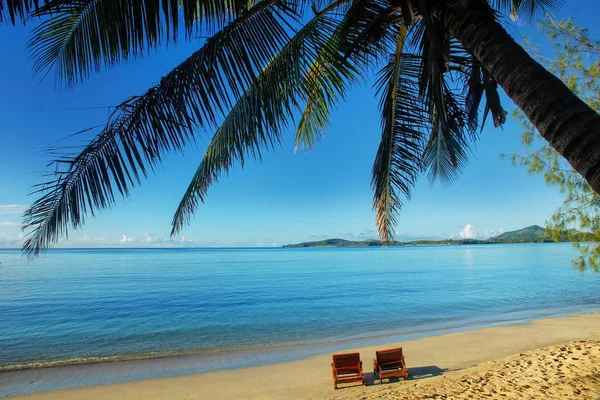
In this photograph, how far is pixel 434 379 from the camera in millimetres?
7949

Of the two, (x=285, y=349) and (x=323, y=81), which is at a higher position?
(x=323, y=81)

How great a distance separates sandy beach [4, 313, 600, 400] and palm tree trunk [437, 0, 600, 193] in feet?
18.1

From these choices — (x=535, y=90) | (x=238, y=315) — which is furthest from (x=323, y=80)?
(x=238, y=315)

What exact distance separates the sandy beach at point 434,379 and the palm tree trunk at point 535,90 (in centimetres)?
552

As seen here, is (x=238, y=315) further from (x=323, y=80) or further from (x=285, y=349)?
(x=323, y=80)

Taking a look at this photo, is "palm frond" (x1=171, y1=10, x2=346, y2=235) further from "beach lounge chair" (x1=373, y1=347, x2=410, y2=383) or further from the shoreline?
the shoreline

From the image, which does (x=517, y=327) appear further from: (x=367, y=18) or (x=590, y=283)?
(x=590, y=283)

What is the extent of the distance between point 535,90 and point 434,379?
25.1 feet

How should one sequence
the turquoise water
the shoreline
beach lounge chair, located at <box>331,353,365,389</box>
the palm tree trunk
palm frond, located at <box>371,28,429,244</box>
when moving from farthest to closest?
1. the turquoise water
2. the shoreline
3. beach lounge chair, located at <box>331,353,365,389</box>
4. palm frond, located at <box>371,28,429,244</box>
5. the palm tree trunk

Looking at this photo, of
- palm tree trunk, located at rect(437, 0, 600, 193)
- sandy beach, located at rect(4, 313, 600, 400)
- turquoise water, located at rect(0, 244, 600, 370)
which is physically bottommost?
turquoise water, located at rect(0, 244, 600, 370)

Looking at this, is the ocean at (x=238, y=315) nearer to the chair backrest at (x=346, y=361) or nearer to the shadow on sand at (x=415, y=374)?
the shadow on sand at (x=415, y=374)

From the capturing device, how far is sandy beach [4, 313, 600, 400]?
6.46 meters

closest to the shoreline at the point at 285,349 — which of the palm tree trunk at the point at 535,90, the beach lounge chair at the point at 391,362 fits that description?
the beach lounge chair at the point at 391,362

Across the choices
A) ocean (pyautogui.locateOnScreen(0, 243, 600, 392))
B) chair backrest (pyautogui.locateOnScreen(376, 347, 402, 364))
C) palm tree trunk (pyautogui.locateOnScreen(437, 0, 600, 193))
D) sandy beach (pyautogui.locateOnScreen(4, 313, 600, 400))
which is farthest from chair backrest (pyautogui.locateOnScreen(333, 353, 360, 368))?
palm tree trunk (pyautogui.locateOnScreen(437, 0, 600, 193))
